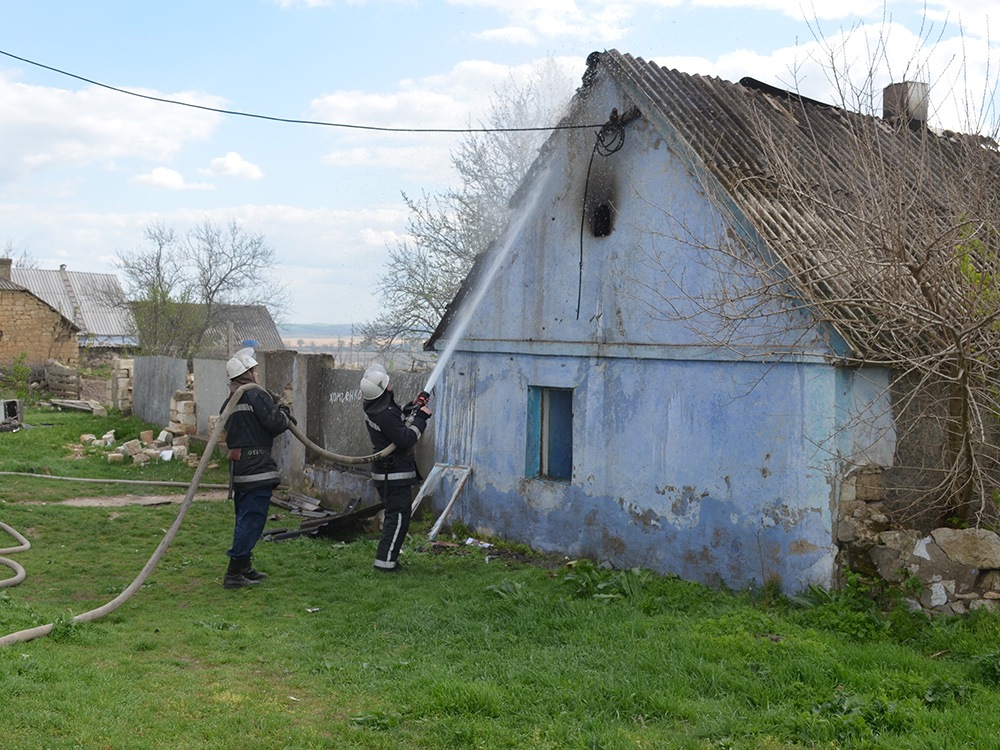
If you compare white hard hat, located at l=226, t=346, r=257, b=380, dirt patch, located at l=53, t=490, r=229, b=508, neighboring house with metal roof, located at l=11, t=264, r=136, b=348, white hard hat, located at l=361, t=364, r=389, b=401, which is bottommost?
dirt patch, located at l=53, t=490, r=229, b=508

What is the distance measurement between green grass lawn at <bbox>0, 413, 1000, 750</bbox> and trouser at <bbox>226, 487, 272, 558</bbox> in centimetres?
44

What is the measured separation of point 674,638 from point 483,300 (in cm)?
578

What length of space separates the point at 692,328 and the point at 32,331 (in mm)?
37608

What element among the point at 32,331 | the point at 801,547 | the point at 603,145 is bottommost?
the point at 801,547

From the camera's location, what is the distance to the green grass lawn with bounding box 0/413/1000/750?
211 inches

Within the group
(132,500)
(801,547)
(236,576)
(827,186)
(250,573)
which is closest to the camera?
(827,186)

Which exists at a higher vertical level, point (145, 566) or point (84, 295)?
point (84, 295)

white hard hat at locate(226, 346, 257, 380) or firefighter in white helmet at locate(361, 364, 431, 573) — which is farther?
firefighter in white helmet at locate(361, 364, 431, 573)

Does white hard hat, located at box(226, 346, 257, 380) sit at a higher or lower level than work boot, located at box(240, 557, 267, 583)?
higher

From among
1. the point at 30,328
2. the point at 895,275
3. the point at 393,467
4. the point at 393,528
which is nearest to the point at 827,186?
the point at 895,275

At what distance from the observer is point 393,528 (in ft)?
31.8

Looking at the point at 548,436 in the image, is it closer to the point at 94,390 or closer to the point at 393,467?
the point at 393,467

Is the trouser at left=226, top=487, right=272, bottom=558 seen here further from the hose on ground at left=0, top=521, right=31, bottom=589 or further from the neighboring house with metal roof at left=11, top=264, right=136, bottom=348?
the neighboring house with metal roof at left=11, top=264, right=136, bottom=348

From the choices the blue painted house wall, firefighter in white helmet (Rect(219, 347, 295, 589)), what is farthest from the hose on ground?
the blue painted house wall
